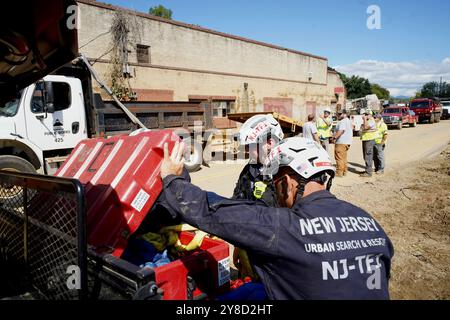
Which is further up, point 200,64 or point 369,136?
point 200,64

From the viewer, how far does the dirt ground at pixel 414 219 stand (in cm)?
382

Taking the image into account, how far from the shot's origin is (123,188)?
7.34 ft

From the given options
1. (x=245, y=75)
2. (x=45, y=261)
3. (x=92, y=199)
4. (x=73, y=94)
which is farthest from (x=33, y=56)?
(x=245, y=75)

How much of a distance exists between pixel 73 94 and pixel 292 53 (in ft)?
74.2

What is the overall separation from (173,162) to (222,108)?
18.4 meters

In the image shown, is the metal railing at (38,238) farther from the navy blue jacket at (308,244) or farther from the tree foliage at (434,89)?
the tree foliage at (434,89)

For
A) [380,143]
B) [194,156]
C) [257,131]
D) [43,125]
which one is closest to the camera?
[257,131]

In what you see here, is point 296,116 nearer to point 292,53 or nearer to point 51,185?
point 292,53

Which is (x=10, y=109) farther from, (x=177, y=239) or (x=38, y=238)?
(x=177, y=239)

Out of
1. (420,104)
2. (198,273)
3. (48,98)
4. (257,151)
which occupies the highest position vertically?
(48,98)

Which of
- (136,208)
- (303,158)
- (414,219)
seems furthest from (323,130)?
(136,208)

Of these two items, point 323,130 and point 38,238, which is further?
point 323,130

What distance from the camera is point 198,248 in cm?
258

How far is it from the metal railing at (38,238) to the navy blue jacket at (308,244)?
69 centimetres
